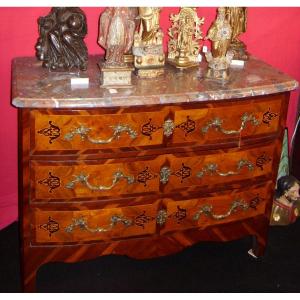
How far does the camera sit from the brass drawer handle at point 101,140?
6.21ft

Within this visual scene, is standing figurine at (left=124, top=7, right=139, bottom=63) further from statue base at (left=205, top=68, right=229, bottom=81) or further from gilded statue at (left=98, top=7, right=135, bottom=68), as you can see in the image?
statue base at (left=205, top=68, right=229, bottom=81)

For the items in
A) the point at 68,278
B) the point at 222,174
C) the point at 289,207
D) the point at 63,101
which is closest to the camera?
the point at 63,101

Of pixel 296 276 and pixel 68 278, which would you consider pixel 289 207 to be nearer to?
pixel 296 276

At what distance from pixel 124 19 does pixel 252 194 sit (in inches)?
37.1

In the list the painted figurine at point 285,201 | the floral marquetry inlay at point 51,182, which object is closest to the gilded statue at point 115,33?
the floral marquetry inlay at point 51,182

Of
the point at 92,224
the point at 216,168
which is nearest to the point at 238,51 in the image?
the point at 216,168

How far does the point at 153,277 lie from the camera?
7.79ft

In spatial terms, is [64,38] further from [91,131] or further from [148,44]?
[91,131]

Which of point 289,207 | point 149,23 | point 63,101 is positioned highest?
point 149,23

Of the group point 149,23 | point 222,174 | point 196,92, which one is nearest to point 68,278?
point 222,174

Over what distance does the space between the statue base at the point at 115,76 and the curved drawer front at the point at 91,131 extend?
6.0 inches

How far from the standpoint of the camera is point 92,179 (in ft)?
6.53

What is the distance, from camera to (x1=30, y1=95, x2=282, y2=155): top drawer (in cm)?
188

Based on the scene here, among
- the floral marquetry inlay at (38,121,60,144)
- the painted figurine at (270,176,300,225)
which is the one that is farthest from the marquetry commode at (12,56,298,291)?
the painted figurine at (270,176,300,225)
